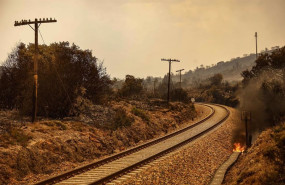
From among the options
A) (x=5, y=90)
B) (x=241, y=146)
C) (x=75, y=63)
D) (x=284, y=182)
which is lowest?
(x=241, y=146)

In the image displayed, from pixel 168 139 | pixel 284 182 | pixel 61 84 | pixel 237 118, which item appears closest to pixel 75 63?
pixel 61 84

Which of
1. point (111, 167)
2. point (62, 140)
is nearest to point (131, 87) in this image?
point (62, 140)

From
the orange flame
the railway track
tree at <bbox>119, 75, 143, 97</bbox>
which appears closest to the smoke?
the orange flame

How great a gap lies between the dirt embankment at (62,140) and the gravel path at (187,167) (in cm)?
472

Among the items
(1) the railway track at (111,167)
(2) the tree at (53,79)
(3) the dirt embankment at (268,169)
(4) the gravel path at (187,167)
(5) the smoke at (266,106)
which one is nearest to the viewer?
(3) the dirt embankment at (268,169)

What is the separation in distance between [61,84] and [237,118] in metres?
27.4

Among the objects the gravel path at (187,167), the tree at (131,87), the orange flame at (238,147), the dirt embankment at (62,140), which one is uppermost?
the tree at (131,87)

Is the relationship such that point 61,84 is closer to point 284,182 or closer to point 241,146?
point 241,146

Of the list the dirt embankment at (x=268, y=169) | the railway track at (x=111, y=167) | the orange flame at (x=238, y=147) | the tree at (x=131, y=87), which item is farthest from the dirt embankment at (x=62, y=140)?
the tree at (x=131, y=87)

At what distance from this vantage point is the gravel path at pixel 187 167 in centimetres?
Result: 1388

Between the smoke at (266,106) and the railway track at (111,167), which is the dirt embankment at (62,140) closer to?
the railway track at (111,167)

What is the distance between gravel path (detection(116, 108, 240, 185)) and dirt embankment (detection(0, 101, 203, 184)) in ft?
15.5

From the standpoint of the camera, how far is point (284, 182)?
10594 mm

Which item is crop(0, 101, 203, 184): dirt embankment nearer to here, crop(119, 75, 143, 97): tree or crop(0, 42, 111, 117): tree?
crop(0, 42, 111, 117): tree
